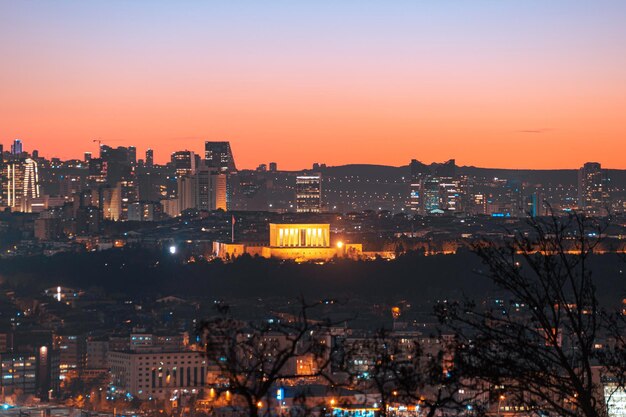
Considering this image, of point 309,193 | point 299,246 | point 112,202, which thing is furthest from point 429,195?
point 299,246

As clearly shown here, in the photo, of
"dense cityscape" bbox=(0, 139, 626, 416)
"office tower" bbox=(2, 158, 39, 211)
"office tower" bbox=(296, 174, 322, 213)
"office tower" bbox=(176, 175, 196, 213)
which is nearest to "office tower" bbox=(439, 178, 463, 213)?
"dense cityscape" bbox=(0, 139, 626, 416)

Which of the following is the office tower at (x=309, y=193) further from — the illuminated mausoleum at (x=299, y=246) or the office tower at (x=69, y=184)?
the illuminated mausoleum at (x=299, y=246)

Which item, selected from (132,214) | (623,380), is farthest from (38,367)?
(132,214)

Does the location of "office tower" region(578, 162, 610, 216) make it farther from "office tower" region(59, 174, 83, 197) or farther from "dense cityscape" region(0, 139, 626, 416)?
"office tower" region(59, 174, 83, 197)

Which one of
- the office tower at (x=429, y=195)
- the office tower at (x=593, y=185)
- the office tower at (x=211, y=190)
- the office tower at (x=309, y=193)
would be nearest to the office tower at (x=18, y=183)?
the office tower at (x=211, y=190)

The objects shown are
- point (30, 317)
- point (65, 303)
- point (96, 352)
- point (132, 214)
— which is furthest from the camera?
point (132, 214)

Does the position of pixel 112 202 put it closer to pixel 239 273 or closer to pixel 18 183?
pixel 18 183

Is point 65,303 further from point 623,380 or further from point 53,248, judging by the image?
point 623,380
